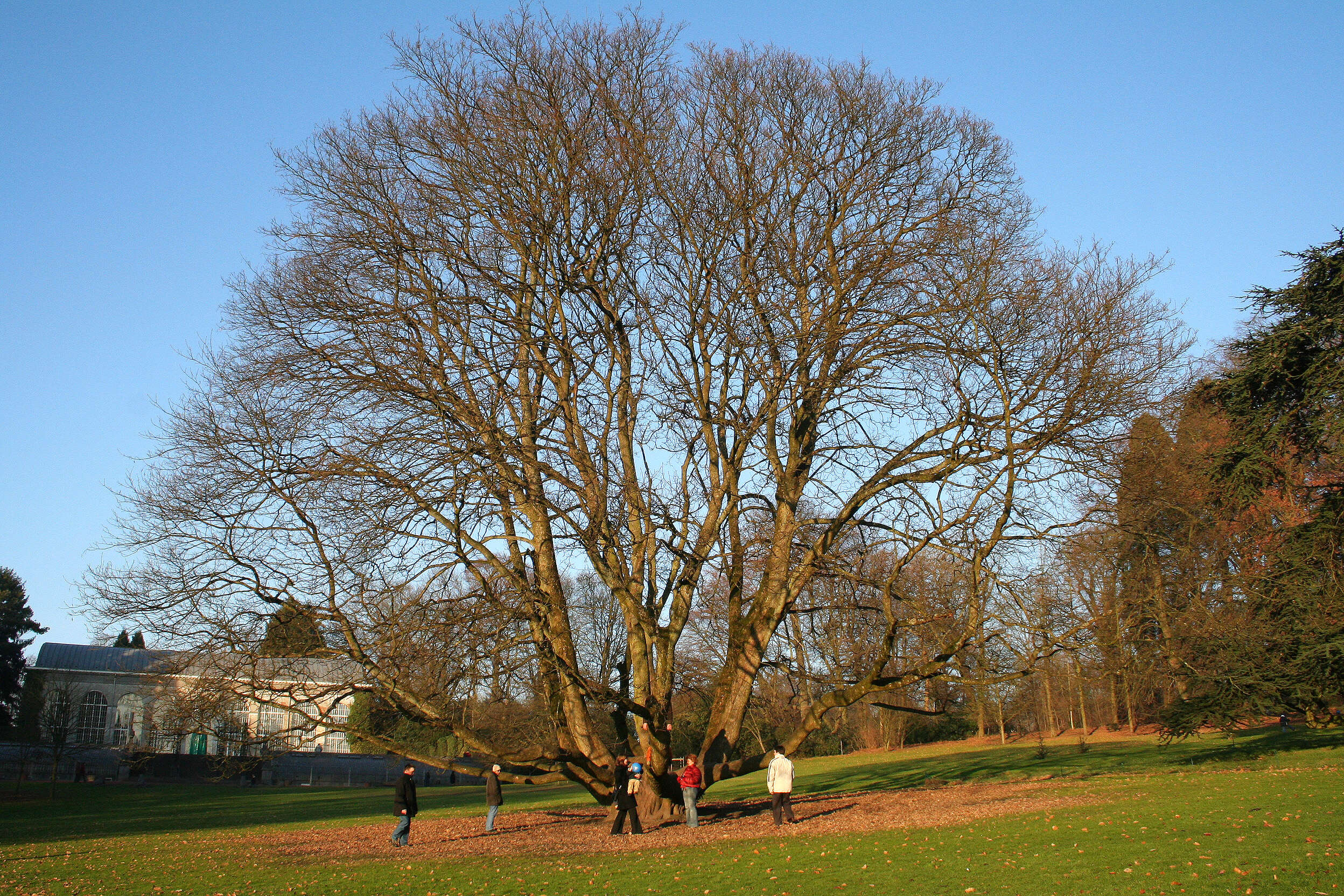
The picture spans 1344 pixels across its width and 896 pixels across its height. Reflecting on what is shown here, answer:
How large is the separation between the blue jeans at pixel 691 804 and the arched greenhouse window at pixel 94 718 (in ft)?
170

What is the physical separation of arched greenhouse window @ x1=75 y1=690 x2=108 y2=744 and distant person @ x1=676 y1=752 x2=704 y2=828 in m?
51.8

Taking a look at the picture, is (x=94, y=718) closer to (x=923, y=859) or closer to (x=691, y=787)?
A: (x=691, y=787)

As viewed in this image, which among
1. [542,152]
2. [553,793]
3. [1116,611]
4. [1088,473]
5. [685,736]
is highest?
[542,152]

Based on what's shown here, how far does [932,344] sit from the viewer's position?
14.9 meters

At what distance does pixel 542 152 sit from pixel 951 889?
41.9 ft

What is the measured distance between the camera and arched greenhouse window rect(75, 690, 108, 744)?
54688 mm

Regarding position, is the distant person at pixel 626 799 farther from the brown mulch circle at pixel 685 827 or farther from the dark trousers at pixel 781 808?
the dark trousers at pixel 781 808

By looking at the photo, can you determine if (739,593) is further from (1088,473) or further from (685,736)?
(685,736)

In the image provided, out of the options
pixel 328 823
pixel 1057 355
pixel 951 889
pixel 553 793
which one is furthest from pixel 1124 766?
pixel 553 793

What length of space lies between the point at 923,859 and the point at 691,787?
17.6 feet

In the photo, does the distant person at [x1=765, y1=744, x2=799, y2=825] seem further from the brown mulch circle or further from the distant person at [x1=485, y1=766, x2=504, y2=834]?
the distant person at [x1=485, y1=766, x2=504, y2=834]

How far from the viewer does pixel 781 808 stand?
1569 cm

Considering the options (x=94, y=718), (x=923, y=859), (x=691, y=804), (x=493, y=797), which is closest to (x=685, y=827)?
(x=691, y=804)

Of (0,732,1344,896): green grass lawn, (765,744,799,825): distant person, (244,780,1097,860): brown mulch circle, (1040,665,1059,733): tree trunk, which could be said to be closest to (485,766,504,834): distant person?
(244,780,1097,860): brown mulch circle
